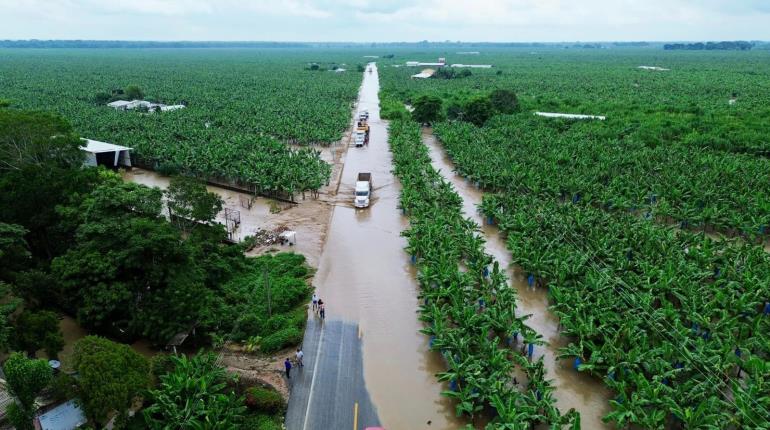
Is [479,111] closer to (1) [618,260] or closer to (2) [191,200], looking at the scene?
(1) [618,260]

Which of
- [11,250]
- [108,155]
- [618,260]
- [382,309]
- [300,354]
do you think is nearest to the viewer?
[300,354]

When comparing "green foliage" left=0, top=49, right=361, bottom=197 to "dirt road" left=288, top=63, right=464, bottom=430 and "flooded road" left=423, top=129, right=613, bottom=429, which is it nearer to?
"dirt road" left=288, top=63, right=464, bottom=430

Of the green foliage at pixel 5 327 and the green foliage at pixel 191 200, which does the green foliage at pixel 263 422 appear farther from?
the green foliage at pixel 191 200

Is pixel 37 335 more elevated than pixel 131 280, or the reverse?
pixel 131 280

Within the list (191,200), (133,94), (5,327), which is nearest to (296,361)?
(5,327)

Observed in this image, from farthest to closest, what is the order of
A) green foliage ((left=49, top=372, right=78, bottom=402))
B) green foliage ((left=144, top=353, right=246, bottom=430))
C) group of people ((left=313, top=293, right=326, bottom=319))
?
group of people ((left=313, top=293, right=326, bottom=319))
green foliage ((left=144, top=353, right=246, bottom=430))
green foliage ((left=49, top=372, right=78, bottom=402))

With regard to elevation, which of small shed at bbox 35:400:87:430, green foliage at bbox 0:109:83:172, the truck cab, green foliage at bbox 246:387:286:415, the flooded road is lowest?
the flooded road

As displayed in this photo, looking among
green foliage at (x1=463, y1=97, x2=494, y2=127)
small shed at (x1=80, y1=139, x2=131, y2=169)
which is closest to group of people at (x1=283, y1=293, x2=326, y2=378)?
small shed at (x1=80, y1=139, x2=131, y2=169)
